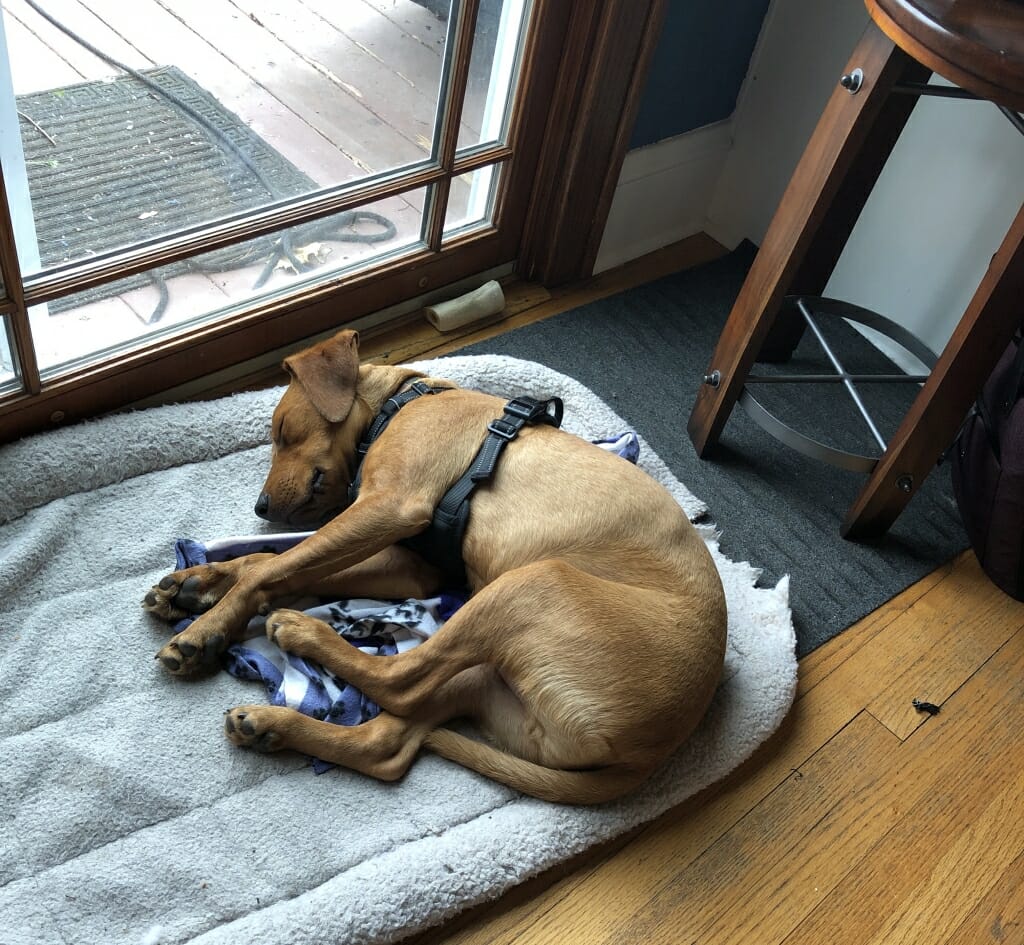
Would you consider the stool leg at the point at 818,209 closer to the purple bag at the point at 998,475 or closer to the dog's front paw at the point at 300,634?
Answer: the purple bag at the point at 998,475

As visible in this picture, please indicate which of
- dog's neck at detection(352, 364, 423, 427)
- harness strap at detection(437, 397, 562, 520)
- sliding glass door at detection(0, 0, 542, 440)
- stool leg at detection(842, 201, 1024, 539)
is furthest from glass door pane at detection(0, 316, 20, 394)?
stool leg at detection(842, 201, 1024, 539)

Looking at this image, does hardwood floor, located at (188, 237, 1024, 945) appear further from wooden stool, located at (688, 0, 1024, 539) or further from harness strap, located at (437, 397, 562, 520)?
harness strap, located at (437, 397, 562, 520)

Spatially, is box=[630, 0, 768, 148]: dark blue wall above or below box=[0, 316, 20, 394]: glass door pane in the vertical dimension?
above

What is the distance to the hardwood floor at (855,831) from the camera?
181 cm

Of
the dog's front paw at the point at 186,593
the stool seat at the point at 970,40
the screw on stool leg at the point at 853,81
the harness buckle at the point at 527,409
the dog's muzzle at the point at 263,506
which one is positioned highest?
the stool seat at the point at 970,40

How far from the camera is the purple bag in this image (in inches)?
91.6

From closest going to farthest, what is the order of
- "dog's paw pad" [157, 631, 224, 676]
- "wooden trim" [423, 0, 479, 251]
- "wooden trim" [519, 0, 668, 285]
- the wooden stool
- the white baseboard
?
the wooden stool, "dog's paw pad" [157, 631, 224, 676], "wooden trim" [423, 0, 479, 251], "wooden trim" [519, 0, 668, 285], the white baseboard

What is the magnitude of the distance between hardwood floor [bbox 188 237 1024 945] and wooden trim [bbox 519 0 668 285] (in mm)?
1301

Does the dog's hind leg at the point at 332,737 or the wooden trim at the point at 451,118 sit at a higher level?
the wooden trim at the point at 451,118

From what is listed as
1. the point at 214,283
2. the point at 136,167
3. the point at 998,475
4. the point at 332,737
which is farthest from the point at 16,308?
the point at 998,475

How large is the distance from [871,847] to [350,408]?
128 cm

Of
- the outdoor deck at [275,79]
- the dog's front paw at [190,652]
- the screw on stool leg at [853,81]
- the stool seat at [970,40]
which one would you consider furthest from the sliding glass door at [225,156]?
the stool seat at [970,40]

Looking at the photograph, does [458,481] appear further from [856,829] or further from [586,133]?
[586,133]

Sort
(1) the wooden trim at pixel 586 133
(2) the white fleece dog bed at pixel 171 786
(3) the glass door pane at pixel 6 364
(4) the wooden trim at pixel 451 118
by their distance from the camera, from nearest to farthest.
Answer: (2) the white fleece dog bed at pixel 171 786
(3) the glass door pane at pixel 6 364
(4) the wooden trim at pixel 451 118
(1) the wooden trim at pixel 586 133
